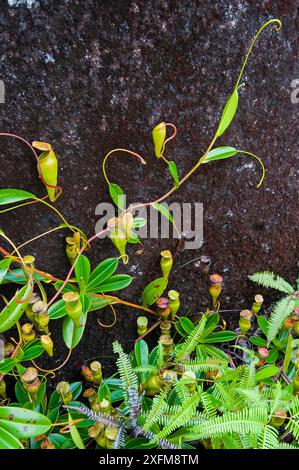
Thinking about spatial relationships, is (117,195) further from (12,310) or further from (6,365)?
(6,365)

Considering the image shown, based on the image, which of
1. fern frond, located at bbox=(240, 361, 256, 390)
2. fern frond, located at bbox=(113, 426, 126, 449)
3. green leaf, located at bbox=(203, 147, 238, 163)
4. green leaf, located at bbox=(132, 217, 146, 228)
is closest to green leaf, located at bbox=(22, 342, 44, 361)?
fern frond, located at bbox=(113, 426, 126, 449)

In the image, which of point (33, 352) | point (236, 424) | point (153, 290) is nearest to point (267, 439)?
point (236, 424)

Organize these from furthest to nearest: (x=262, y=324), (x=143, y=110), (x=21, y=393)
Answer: (x=262, y=324) → (x=21, y=393) → (x=143, y=110)

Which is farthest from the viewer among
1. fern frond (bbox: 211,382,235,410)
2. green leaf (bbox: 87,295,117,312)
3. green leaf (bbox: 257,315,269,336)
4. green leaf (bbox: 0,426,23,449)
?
green leaf (bbox: 257,315,269,336)

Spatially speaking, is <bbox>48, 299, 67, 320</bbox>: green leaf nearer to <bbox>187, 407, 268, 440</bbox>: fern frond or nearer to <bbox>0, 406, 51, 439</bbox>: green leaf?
<bbox>0, 406, 51, 439</bbox>: green leaf

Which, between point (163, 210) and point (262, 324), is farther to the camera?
point (262, 324)

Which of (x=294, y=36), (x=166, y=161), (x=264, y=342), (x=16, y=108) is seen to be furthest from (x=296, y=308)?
(x=16, y=108)
